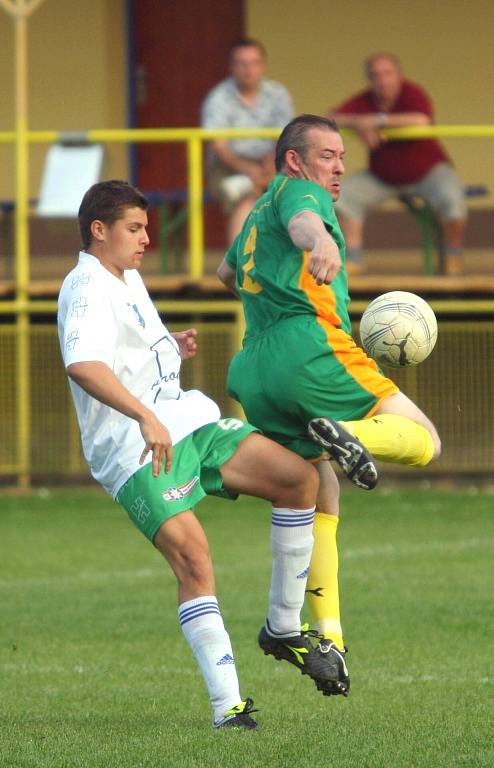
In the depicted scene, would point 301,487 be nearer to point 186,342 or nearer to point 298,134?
point 186,342

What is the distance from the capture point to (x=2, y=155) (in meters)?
18.8

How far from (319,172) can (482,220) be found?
33.3ft

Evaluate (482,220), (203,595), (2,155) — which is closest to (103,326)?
(203,595)

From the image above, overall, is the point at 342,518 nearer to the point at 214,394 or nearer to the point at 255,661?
the point at 214,394

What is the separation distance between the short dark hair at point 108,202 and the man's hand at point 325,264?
83 cm

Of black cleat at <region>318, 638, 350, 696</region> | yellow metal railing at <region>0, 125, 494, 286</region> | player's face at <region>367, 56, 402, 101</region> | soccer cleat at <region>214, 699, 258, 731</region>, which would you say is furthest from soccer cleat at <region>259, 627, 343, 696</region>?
player's face at <region>367, 56, 402, 101</region>

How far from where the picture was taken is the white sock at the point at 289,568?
7031mm

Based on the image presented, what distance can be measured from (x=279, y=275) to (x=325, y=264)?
80 centimetres

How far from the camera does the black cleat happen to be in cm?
691

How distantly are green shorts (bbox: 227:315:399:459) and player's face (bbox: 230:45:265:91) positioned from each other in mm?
7701

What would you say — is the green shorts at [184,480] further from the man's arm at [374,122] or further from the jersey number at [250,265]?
the man's arm at [374,122]

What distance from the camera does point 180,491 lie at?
261 inches

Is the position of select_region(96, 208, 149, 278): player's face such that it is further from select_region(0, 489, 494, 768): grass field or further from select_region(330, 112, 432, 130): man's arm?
select_region(330, 112, 432, 130): man's arm

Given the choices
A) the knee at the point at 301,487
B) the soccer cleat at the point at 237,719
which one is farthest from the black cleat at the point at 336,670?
the knee at the point at 301,487
